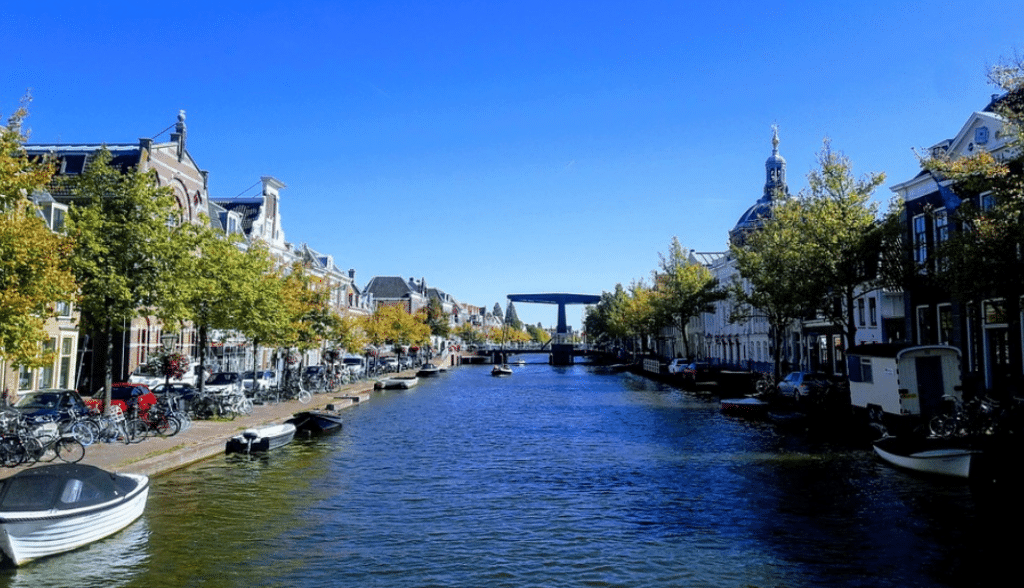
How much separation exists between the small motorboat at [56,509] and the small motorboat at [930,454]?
2112 centimetres

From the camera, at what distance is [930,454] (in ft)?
71.4

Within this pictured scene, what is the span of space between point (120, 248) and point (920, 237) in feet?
128

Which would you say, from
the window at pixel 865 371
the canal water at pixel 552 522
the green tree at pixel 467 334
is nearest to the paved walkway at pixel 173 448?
the canal water at pixel 552 522

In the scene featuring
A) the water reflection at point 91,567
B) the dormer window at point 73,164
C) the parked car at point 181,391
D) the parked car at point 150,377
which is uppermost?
the dormer window at point 73,164

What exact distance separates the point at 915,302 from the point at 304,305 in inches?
1404

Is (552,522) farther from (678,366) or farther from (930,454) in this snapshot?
(678,366)

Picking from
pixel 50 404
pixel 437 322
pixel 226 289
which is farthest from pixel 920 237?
pixel 437 322

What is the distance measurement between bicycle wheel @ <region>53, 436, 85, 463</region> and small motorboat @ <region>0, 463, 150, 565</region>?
588cm

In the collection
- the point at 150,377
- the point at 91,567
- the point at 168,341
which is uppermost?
the point at 168,341

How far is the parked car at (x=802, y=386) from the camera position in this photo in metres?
40.2

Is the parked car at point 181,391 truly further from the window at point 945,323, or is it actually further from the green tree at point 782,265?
the window at point 945,323

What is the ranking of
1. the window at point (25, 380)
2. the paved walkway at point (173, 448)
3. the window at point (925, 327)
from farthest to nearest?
the window at point (925, 327), the window at point (25, 380), the paved walkway at point (173, 448)

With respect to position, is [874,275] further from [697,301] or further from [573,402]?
[697,301]

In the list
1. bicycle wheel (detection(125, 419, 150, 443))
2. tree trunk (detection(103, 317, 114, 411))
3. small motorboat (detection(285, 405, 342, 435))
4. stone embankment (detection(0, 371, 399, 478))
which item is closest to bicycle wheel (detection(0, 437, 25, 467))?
stone embankment (detection(0, 371, 399, 478))
